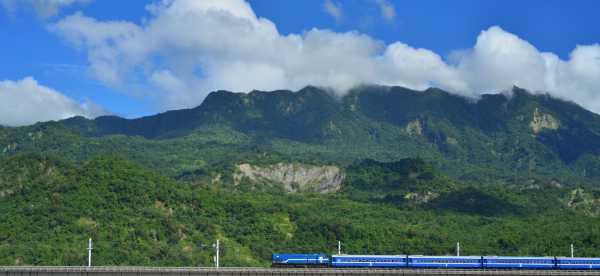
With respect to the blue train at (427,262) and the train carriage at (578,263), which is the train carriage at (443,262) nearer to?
the blue train at (427,262)

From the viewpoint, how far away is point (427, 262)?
4899 inches

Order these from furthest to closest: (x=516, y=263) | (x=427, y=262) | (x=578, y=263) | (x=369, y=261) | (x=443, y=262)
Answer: (x=578, y=263) < (x=516, y=263) < (x=427, y=262) < (x=443, y=262) < (x=369, y=261)

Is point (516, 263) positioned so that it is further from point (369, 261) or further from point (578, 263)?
point (369, 261)

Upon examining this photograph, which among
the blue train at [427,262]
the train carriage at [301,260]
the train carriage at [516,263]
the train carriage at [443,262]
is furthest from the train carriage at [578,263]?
the train carriage at [301,260]

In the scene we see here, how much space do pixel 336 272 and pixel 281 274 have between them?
7.00 metres

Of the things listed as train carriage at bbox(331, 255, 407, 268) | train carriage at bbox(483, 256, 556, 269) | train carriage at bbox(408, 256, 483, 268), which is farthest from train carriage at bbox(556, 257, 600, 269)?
train carriage at bbox(331, 255, 407, 268)

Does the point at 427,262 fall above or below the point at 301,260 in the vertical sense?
below

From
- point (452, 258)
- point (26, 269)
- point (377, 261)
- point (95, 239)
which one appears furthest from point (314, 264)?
point (95, 239)

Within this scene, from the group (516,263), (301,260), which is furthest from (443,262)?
(301,260)

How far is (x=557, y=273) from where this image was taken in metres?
114

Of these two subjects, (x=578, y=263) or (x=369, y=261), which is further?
(x=578, y=263)

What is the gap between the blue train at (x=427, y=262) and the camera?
12388 cm

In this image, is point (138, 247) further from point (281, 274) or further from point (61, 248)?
point (281, 274)

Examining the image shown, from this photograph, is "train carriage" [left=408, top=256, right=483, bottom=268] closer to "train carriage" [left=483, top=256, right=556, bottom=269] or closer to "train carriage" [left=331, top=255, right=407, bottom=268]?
"train carriage" [left=483, top=256, right=556, bottom=269]
